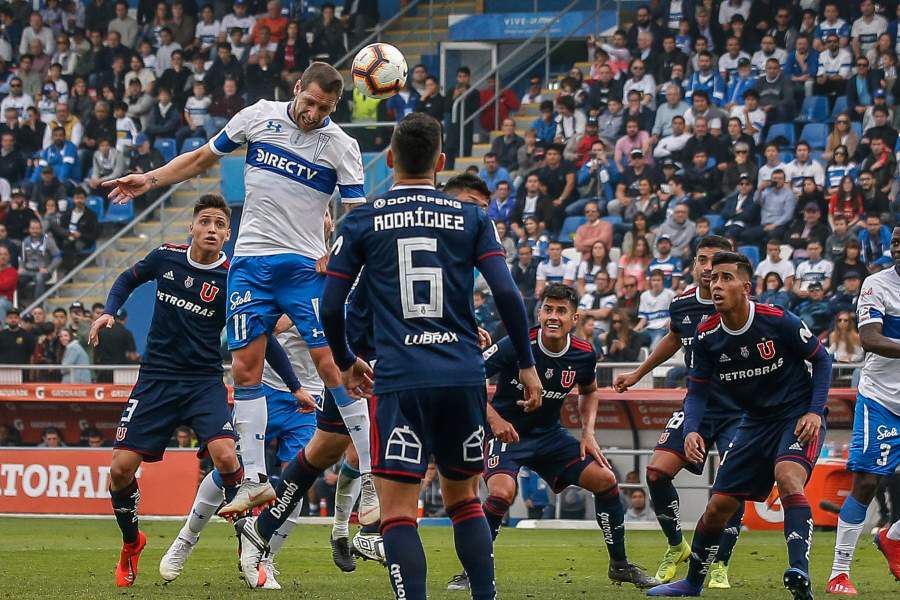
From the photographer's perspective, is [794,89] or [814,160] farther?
[794,89]

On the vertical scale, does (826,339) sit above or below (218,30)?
below

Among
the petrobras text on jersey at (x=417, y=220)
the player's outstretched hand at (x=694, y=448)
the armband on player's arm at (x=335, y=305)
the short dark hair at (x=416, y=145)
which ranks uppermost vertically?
the short dark hair at (x=416, y=145)

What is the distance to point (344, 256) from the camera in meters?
7.01

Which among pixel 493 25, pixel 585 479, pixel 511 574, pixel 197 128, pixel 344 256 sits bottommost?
pixel 511 574

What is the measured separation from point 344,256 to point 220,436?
3860mm

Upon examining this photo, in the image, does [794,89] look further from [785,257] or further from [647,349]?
[647,349]

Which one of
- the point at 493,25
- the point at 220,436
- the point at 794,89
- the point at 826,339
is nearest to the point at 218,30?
the point at 493,25

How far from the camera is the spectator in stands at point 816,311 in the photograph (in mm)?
18188

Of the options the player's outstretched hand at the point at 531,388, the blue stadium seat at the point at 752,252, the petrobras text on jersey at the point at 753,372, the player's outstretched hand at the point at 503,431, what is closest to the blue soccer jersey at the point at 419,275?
the player's outstretched hand at the point at 531,388

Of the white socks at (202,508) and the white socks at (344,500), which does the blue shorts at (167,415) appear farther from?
the white socks at (344,500)

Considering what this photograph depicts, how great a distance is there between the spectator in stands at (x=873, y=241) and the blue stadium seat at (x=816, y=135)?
2.90 metres

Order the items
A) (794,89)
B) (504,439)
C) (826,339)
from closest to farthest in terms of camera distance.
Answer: (504,439), (826,339), (794,89)

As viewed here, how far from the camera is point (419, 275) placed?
22.6 feet

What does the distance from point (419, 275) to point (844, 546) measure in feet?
15.1
